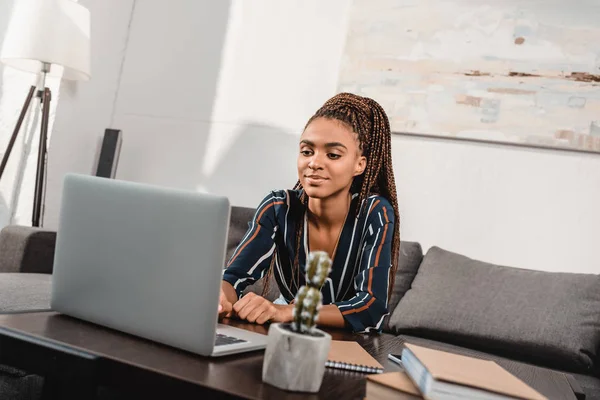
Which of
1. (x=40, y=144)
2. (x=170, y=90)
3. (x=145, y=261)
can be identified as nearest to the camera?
(x=145, y=261)

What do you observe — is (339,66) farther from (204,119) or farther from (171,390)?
(171,390)

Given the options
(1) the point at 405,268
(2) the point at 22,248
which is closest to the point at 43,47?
(2) the point at 22,248

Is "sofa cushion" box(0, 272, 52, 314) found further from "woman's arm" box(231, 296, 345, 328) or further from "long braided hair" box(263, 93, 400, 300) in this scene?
"long braided hair" box(263, 93, 400, 300)

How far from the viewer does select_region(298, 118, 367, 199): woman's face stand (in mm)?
1482

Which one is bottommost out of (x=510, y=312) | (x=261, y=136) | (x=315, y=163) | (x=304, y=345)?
(x=510, y=312)

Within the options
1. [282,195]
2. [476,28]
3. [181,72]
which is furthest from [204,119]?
[282,195]

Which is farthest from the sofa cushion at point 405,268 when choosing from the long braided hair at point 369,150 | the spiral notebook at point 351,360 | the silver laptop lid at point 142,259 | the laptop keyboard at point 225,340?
the silver laptop lid at point 142,259

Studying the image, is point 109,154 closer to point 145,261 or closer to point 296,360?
point 145,261

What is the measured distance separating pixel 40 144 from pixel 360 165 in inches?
70.9

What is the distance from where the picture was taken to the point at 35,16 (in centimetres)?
261

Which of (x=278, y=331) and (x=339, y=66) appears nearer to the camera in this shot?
(x=278, y=331)

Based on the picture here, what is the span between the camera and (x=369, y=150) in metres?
1.65

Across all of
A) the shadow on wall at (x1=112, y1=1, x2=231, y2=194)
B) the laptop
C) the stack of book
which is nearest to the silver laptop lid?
the laptop

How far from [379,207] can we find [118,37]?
7.61 feet
